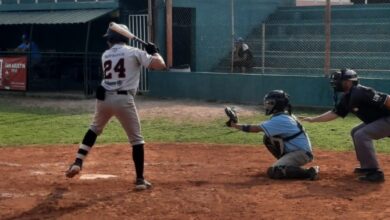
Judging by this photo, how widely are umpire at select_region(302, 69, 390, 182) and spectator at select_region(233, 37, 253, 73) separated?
11482 millimetres

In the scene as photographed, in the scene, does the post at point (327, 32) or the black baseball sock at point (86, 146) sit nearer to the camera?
the black baseball sock at point (86, 146)

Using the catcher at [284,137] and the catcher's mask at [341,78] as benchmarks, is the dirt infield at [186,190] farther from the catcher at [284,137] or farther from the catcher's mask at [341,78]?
the catcher's mask at [341,78]

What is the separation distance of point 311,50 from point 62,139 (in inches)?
452

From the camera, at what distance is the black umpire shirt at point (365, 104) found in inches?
291

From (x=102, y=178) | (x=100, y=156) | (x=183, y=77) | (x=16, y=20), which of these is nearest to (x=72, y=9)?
(x=16, y=20)

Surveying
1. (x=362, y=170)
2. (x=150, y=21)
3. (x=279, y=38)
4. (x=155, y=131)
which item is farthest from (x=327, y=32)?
(x=362, y=170)

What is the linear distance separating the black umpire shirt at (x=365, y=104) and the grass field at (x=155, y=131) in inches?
96.2

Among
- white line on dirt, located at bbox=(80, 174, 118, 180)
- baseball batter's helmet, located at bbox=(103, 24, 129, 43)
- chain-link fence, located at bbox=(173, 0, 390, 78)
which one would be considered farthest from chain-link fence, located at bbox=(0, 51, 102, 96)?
baseball batter's helmet, located at bbox=(103, 24, 129, 43)

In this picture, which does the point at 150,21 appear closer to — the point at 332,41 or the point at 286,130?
the point at 332,41

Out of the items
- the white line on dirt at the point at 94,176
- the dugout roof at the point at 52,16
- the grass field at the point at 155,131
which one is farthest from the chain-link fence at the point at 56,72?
the white line on dirt at the point at 94,176

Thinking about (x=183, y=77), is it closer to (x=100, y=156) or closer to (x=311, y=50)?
(x=311, y=50)

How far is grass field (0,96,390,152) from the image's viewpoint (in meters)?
11.0

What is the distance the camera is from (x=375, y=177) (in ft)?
23.8

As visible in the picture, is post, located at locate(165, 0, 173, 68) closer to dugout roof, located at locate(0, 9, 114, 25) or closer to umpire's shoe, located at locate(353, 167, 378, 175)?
dugout roof, located at locate(0, 9, 114, 25)
